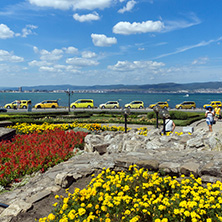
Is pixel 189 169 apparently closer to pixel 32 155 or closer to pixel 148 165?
pixel 148 165

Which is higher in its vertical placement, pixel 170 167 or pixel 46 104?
pixel 170 167

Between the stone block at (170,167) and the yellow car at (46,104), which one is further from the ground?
the stone block at (170,167)

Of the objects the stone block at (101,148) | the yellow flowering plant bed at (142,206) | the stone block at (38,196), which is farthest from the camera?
the stone block at (101,148)

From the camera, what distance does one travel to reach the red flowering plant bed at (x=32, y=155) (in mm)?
6791

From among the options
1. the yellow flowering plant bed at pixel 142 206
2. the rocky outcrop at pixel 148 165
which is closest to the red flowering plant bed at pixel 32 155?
the rocky outcrop at pixel 148 165

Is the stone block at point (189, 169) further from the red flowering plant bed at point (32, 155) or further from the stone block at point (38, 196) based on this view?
the red flowering plant bed at point (32, 155)

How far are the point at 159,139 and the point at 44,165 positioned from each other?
377 cm

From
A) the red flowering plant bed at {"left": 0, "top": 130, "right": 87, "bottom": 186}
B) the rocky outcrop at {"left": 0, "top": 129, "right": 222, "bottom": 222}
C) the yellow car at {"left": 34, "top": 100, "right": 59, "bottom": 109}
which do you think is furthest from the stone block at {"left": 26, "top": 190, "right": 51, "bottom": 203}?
the yellow car at {"left": 34, "top": 100, "right": 59, "bottom": 109}

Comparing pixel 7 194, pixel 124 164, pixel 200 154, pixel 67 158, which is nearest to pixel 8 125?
pixel 67 158

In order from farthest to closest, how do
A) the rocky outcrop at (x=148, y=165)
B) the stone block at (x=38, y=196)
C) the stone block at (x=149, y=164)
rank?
the stone block at (x=149, y=164) < the rocky outcrop at (x=148, y=165) < the stone block at (x=38, y=196)

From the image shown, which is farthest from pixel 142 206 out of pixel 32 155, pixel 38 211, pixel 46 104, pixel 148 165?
pixel 46 104

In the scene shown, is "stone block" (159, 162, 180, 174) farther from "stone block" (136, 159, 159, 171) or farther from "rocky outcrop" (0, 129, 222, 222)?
"stone block" (136, 159, 159, 171)

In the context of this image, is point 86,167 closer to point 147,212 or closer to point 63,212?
point 63,212

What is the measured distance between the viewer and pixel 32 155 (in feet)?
25.5
